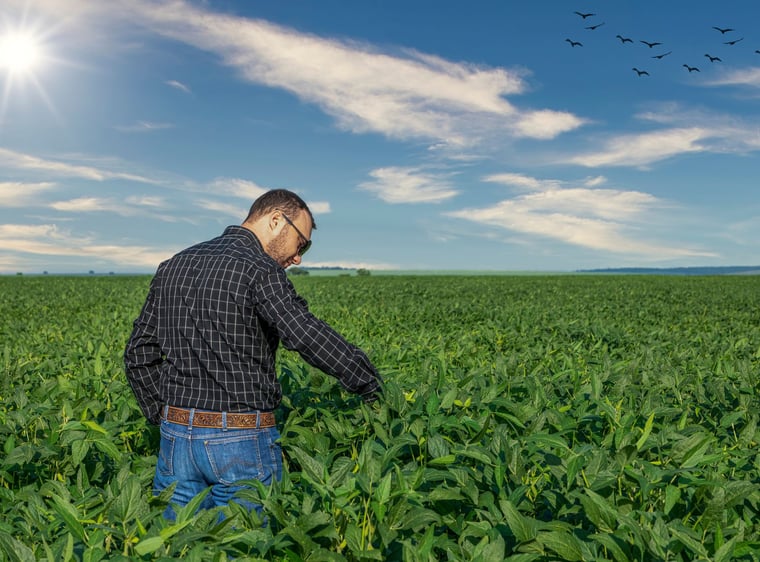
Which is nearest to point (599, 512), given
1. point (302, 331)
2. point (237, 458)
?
point (302, 331)

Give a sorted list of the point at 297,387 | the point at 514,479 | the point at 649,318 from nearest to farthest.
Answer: the point at 514,479 < the point at 297,387 < the point at 649,318

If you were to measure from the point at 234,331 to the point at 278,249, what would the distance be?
604 millimetres

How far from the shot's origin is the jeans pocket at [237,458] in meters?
3.29

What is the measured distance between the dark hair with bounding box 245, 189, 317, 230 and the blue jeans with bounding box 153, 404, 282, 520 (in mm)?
1301

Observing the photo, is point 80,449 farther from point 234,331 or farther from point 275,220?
point 275,220

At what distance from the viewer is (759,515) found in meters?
2.91

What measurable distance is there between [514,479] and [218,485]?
5.45ft

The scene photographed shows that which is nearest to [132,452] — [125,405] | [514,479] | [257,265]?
[125,405]

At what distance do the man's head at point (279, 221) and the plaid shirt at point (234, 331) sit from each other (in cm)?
9

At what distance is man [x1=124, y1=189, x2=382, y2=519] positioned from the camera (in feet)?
10.8

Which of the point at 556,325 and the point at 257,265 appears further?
the point at 556,325

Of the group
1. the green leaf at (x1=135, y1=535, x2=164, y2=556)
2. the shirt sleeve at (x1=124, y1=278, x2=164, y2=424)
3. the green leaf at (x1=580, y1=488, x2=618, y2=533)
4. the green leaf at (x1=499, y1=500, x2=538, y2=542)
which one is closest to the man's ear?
the shirt sleeve at (x1=124, y1=278, x2=164, y2=424)

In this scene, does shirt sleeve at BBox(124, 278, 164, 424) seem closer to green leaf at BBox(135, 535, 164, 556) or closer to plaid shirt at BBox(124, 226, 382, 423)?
plaid shirt at BBox(124, 226, 382, 423)

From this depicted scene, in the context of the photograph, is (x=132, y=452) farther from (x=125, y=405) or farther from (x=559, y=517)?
(x=559, y=517)
